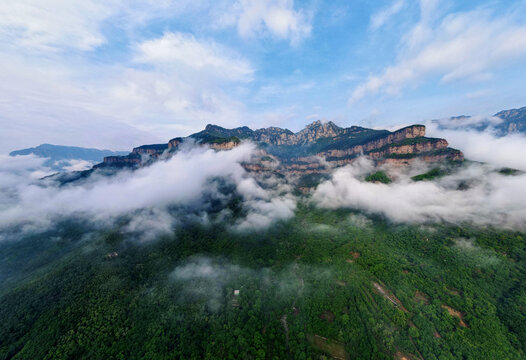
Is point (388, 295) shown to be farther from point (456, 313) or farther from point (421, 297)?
point (456, 313)

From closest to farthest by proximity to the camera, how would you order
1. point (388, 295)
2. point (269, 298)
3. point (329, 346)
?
point (329, 346), point (388, 295), point (269, 298)

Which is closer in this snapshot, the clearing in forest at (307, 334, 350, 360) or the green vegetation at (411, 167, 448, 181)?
the clearing in forest at (307, 334, 350, 360)

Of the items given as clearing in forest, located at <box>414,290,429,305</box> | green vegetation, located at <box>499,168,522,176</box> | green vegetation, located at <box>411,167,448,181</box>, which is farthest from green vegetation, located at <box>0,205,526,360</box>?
green vegetation, located at <box>411,167,448,181</box>

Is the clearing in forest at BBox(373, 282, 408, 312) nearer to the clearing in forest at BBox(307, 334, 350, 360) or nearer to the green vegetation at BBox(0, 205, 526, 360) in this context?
the green vegetation at BBox(0, 205, 526, 360)

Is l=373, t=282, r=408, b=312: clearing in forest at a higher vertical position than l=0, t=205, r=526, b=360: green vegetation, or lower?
lower

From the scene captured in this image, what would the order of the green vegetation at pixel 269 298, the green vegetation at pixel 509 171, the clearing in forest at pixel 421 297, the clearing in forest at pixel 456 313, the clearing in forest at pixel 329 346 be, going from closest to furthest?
1. the green vegetation at pixel 269 298
2. the clearing in forest at pixel 329 346
3. the clearing in forest at pixel 456 313
4. the clearing in forest at pixel 421 297
5. the green vegetation at pixel 509 171

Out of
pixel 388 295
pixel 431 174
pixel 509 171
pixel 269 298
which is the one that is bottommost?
pixel 269 298

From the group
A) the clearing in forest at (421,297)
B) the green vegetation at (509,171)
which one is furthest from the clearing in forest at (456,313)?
the green vegetation at (509,171)

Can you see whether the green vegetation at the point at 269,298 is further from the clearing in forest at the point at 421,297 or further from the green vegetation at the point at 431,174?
the green vegetation at the point at 431,174

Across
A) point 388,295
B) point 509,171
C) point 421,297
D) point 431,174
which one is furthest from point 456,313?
point 431,174
